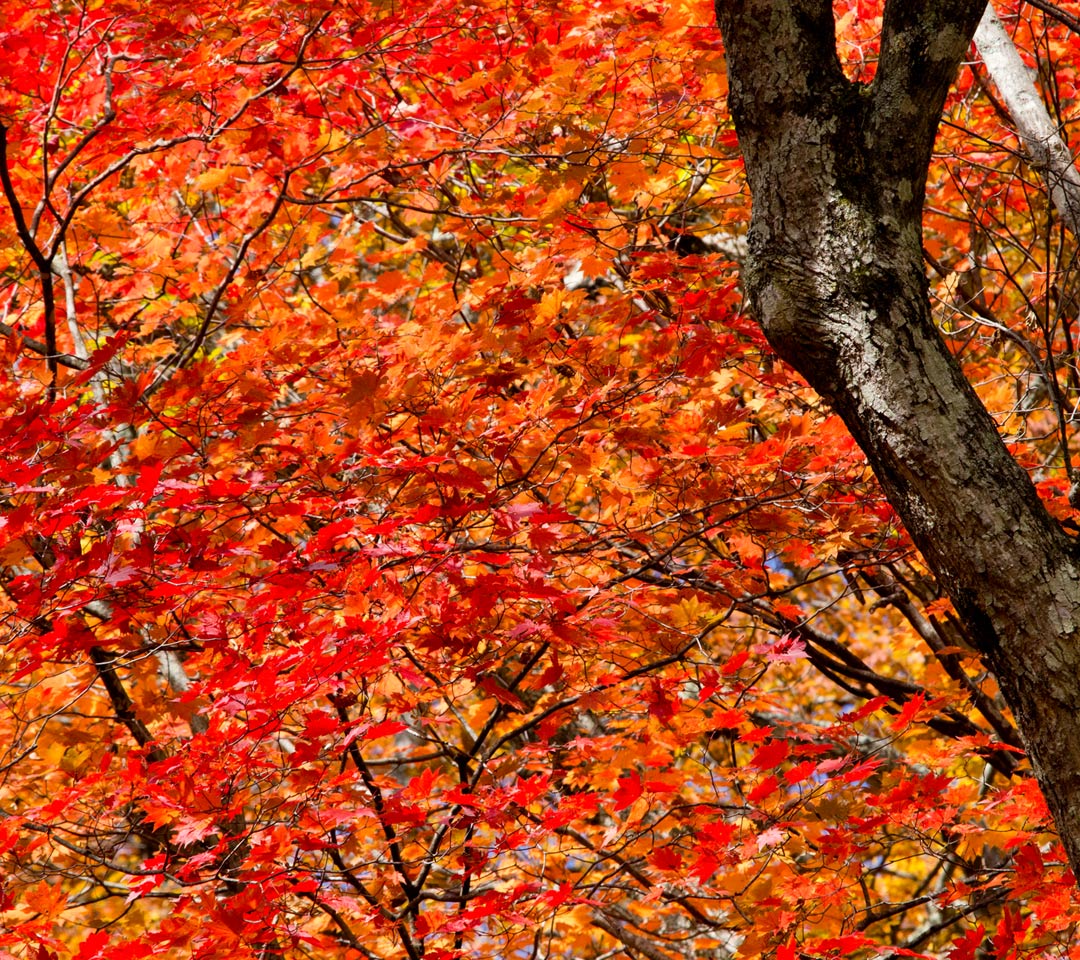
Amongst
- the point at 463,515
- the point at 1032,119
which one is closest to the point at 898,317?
the point at 463,515

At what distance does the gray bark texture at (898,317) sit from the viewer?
184 centimetres

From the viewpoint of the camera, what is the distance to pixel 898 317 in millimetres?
1965

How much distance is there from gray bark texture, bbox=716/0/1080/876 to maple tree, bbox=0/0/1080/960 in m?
0.02

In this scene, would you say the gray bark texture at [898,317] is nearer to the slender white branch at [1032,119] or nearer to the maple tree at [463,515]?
the maple tree at [463,515]

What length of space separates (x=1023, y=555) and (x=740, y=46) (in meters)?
1.22

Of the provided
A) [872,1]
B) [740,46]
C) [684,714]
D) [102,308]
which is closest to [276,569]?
[684,714]

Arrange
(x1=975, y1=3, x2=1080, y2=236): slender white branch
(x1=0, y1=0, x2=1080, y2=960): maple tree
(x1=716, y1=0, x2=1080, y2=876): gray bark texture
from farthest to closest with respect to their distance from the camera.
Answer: (x1=975, y1=3, x2=1080, y2=236): slender white branch
(x1=0, y1=0, x2=1080, y2=960): maple tree
(x1=716, y1=0, x2=1080, y2=876): gray bark texture

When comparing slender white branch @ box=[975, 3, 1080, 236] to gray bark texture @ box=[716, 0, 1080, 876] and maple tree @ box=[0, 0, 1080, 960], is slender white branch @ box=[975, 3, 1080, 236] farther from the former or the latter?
gray bark texture @ box=[716, 0, 1080, 876]

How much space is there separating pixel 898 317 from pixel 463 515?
1766 millimetres

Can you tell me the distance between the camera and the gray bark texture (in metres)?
1.84

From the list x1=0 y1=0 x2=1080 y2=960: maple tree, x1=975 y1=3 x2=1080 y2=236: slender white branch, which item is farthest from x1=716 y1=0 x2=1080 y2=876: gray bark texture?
x1=975 y1=3 x2=1080 y2=236: slender white branch

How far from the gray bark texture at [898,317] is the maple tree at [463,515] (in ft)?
0.05

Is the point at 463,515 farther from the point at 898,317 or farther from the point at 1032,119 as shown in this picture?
the point at 1032,119

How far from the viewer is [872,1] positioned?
495 cm
